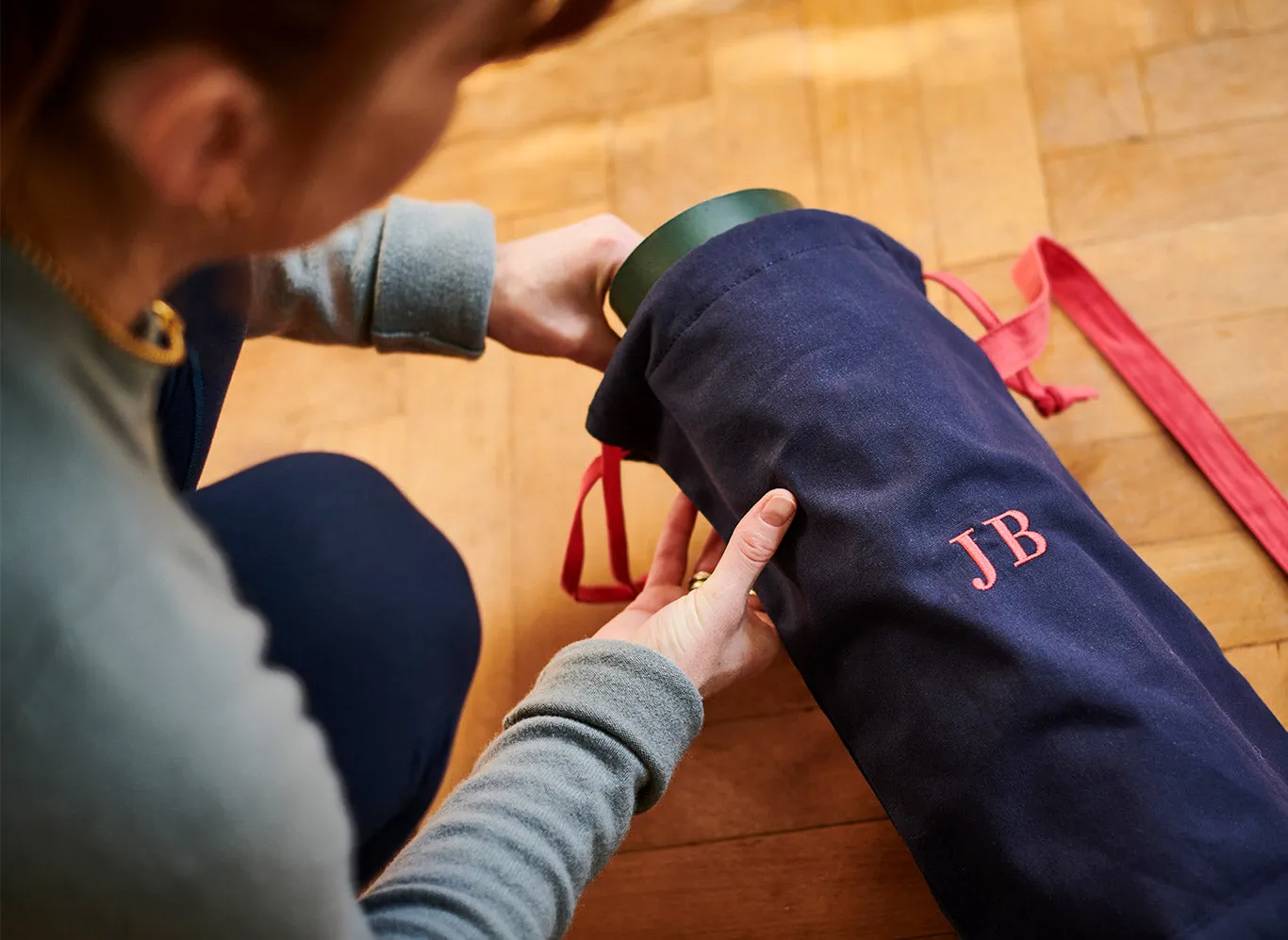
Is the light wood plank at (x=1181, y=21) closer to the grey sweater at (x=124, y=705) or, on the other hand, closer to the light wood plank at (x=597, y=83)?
the light wood plank at (x=597, y=83)

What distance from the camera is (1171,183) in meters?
0.87

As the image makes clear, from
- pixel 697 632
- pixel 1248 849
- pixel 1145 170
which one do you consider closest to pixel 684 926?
pixel 697 632

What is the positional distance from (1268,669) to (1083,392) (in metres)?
0.24

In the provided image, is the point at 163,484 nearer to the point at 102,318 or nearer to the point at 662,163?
the point at 102,318

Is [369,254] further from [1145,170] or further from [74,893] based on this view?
[1145,170]

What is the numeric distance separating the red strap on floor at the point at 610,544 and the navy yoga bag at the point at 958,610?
9 cm

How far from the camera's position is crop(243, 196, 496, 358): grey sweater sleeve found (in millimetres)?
686

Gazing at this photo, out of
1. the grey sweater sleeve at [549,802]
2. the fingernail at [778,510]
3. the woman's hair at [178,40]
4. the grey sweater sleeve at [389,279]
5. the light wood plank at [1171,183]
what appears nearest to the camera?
the woman's hair at [178,40]

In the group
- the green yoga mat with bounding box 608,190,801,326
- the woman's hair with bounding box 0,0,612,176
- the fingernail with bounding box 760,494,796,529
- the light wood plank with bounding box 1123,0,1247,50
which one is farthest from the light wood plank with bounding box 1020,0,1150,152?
the woman's hair with bounding box 0,0,612,176

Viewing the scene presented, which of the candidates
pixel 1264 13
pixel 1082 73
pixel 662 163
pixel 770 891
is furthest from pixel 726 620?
pixel 1264 13

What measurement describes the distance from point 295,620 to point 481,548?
0.26m

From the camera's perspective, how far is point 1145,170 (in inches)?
34.7

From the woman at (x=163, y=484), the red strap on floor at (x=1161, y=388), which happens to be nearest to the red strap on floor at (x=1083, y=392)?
the red strap on floor at (x=1161, y=388)

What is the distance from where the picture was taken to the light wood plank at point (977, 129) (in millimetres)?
894
